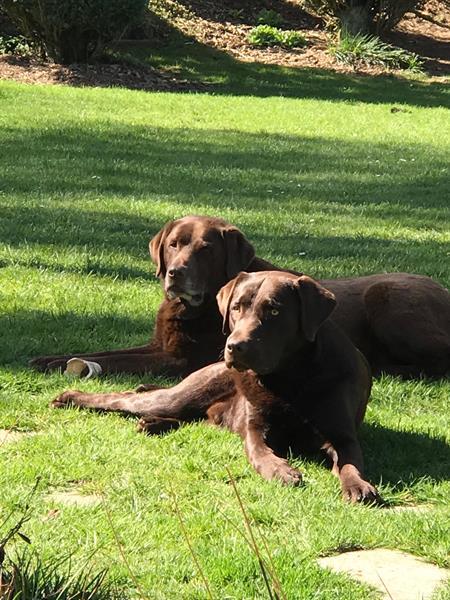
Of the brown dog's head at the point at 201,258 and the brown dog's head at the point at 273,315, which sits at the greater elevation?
the brown dog's head at the point at 273,315

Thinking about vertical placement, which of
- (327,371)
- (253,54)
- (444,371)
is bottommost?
(253,54)

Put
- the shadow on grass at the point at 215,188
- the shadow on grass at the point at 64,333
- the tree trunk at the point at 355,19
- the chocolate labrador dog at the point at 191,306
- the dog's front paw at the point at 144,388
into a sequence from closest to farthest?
the dog's front paw at the point at 144,388 < the chocolate labrador dog at the point at 191,306 < the shadow on grass at the point at 64,333 < the shadow on grass at the point at 215,188 < the tree trunk at the point at 355,19

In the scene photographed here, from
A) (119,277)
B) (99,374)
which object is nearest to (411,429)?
(99,374)

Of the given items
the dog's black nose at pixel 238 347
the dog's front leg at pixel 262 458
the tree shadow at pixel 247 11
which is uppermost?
the dog's black nose at pixel 238 347

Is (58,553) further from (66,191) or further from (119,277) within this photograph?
(66,191)

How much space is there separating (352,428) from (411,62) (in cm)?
2163

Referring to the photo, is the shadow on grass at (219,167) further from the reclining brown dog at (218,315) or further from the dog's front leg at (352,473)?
the dog's front leg at (352,473)

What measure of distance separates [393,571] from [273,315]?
1440 millimetres

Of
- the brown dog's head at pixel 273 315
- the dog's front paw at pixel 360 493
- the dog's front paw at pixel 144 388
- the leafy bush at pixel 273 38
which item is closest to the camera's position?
the dog's front paw at pixel 360 493

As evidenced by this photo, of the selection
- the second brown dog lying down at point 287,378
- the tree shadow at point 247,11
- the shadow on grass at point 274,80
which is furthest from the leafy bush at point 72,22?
the second brown dog lying down at point 287,378

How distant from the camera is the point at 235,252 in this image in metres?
6.19

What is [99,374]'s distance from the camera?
6082 mm

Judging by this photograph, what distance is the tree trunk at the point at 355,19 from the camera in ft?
84.5

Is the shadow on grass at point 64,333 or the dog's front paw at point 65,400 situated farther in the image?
the shadow on grass at point 64,333
